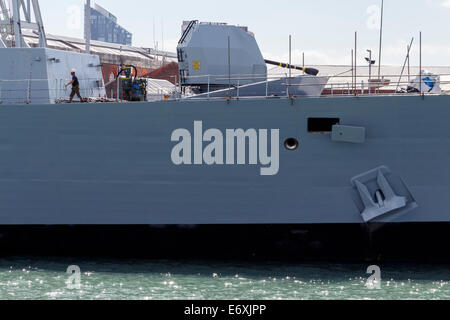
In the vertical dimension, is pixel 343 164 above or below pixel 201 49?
below

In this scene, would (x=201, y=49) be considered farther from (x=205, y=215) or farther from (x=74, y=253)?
(x=74, y=253)

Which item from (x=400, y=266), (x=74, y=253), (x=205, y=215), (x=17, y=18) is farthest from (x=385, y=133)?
(x=17, y=18)

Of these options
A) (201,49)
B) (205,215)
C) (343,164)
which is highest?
(201,49)

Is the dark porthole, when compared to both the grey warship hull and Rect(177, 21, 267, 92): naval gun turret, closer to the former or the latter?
the grey warship hull

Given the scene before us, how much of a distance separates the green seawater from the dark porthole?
2.79 meters

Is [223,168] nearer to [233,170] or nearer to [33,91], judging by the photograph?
[233,170]

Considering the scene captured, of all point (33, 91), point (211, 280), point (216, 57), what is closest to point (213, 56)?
point (216, 57)

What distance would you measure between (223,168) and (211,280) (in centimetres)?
273

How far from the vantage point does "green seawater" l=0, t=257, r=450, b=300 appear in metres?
13.5

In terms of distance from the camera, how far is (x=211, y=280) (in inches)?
582

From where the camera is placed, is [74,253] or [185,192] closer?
[185,192]

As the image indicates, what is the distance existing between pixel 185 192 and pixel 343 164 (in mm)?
3751

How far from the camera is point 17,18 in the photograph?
18.6 m
